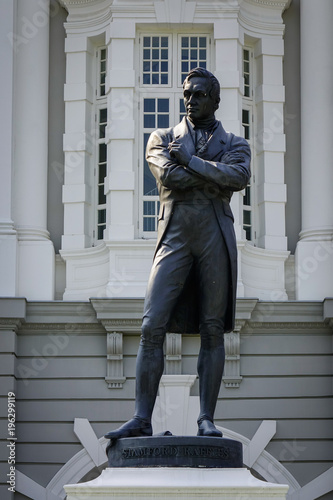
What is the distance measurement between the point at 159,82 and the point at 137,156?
3.84ft

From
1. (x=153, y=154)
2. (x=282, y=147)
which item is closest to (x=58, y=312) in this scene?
(x=282, y=147)

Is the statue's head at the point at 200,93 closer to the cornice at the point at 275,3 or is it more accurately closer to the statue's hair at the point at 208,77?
the statue's hair at the point at 208,77

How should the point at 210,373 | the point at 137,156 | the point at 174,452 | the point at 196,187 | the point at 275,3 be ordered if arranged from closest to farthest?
the point at 174,452 < the point at 210,373 < the point at 196,187 < the point at 137,156 < the point at 275,3

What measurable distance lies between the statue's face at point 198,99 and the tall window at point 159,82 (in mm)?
9915

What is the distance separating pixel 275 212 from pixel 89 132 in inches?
118

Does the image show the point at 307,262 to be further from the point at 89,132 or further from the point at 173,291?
the point at 173,291

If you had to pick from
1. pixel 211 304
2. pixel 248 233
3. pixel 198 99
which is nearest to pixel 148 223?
pixel 248 233

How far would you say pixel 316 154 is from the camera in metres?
20.2

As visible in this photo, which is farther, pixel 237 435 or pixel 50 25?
pixel 50 25

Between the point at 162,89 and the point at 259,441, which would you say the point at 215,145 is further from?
the point at 162,89

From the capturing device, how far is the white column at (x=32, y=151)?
19688 millimetres

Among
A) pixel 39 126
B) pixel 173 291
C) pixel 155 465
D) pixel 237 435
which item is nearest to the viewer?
pixel 155 465

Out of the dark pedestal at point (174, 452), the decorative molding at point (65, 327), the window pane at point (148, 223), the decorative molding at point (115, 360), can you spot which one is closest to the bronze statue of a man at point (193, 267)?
the dark pedestal at point (174, 452)

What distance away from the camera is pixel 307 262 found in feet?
65.3
